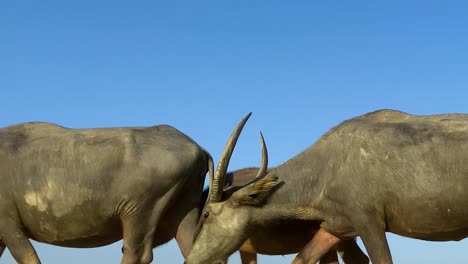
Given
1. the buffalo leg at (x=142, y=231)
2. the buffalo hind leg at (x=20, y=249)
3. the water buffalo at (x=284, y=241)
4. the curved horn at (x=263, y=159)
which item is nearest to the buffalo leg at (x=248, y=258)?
the water buffalo at (x=284, y=241)

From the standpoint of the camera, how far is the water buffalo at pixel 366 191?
12594 mm

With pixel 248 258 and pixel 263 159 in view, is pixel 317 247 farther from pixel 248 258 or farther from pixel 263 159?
pixel 248 258

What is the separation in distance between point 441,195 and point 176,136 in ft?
14.6

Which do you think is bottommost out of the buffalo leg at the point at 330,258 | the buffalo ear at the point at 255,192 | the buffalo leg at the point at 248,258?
the buffalo leg at the point at 248,258

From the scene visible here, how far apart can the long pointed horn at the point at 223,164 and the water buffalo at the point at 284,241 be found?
631mm

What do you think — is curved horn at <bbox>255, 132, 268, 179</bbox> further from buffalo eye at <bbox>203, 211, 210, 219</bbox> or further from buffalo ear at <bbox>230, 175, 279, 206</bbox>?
buffalo eye at <bbox>203, 211, 210, 219</bbox>

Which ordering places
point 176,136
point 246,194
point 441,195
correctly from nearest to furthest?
point 441,195, point 246,194, point 176,136

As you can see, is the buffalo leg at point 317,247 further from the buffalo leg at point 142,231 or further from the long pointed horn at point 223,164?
the buffalo leg at point 142,231

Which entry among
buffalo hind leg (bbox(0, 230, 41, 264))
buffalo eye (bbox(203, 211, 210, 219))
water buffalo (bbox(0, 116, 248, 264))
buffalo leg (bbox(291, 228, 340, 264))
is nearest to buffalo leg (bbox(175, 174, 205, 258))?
water buffalo (bbox(0, 116, 248, 264))

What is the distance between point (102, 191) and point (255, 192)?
238cm

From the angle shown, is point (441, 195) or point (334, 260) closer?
point (441, 195)

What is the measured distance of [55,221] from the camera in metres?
13.7

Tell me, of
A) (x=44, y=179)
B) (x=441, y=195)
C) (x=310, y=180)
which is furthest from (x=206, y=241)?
(x=441, y=195)

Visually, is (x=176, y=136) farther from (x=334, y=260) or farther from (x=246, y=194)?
(x=334, y=260)
